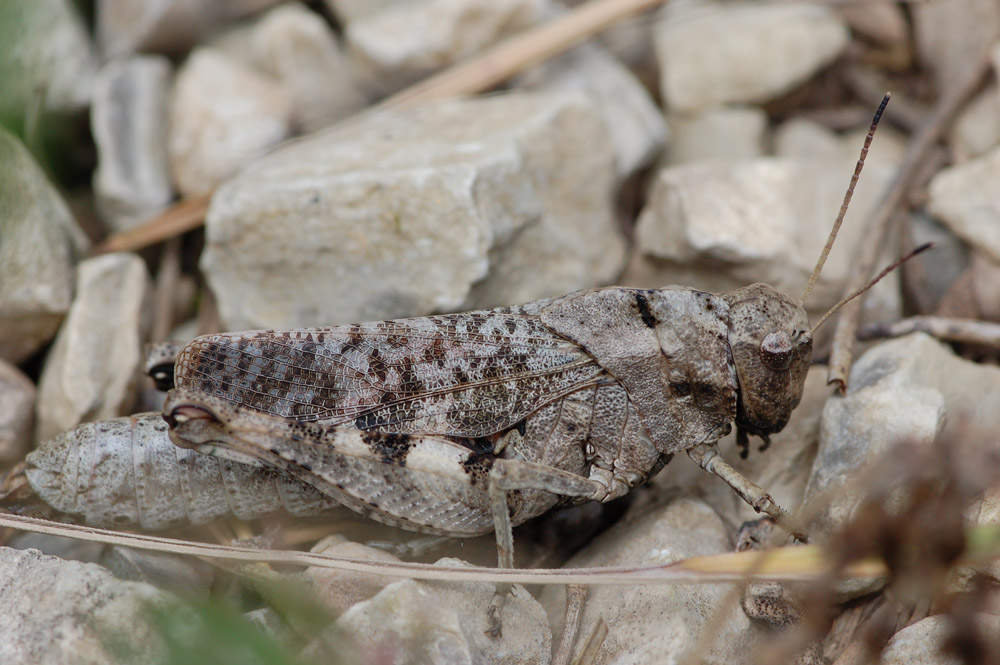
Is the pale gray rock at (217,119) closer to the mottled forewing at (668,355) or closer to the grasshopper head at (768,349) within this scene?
the mottled forewing at (668,355)

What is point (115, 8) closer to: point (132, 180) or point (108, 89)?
point (108, 89)

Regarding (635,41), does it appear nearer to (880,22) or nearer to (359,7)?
(880,22)

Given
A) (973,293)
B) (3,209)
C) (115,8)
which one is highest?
(115,8)

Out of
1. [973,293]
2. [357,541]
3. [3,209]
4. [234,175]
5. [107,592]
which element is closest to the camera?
[107,592]

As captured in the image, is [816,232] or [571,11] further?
[571,11]

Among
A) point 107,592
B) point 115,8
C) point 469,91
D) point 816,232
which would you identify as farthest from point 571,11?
point 107,592

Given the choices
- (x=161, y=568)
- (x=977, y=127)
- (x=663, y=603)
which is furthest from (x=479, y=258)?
(x=977, y=127)
